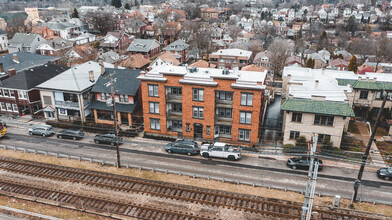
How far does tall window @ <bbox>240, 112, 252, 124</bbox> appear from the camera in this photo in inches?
1555

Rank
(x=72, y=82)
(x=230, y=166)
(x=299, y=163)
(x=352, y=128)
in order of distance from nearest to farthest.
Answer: (x=299, y=163), (x=230, y=166), (x=352, y=128), (x=72, y=82)

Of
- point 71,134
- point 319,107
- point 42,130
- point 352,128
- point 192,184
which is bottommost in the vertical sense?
point 192,184

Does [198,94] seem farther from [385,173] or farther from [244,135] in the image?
[385,173]

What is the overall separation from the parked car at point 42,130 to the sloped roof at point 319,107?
110 ft

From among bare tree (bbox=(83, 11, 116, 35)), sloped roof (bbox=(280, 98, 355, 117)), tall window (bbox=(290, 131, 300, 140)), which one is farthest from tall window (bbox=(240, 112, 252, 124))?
bare tree (bbox=(83, 11, 116, 35))

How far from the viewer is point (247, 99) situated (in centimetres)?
3897

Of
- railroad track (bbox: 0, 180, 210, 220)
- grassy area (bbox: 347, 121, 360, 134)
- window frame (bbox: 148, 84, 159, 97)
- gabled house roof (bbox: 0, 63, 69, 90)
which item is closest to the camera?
railroad track (bbox: 0, 180, 210, 220)

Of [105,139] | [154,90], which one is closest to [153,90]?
[154,90]

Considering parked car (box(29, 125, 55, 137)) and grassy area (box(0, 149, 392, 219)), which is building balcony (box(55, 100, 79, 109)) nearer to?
parked car (box(29, 125, 55, 137))

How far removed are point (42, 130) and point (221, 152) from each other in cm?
2691

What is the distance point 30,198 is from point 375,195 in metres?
Answer: 34.6

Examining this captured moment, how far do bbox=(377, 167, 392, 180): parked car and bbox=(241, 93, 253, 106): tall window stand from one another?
16410 millimetres

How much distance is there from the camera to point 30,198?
29.5 m

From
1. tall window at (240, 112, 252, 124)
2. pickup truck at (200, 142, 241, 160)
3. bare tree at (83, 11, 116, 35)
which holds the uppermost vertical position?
bare tree at (83, 11, 116, 35)
